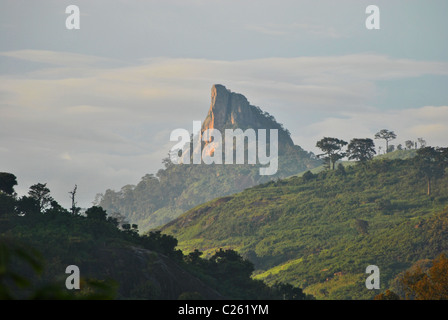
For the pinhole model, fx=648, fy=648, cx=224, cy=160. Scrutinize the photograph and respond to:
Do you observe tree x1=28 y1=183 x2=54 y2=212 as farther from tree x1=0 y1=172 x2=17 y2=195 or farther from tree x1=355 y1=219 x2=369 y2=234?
tree x1=355 y1=219 x2=369 y2=234

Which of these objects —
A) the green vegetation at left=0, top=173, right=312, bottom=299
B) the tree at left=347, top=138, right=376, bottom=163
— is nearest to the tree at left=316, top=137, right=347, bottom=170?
the tree at left=347, top=138, right=376, bottom=163

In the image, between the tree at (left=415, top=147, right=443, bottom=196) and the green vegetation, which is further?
the tree at (left=415, top=147, right=443, bottom=196)

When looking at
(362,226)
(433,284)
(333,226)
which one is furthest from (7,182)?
(333,226)

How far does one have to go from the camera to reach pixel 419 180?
508ft

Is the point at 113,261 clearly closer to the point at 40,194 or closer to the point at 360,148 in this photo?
the point at 40,194

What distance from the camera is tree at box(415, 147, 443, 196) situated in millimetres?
152750

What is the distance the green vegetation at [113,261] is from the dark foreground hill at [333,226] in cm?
3361

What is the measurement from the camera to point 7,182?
76000 mm

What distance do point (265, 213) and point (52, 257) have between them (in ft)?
344

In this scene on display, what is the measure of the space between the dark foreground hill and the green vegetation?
33608 mm

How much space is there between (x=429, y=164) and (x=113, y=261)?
114 metres

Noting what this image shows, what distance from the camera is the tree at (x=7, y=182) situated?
248 feet

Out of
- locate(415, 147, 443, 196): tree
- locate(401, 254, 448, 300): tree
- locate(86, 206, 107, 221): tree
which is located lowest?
locate(401, 254, 448, 300): tree

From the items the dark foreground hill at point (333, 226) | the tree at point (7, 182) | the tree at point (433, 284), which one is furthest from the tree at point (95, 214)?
the dark foreground hill at point (333, 226)
